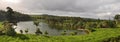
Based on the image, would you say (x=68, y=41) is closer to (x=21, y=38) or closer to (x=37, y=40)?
(x=37, y=40)

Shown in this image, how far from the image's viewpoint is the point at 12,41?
11438 cm

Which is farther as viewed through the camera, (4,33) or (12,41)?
(4,33)

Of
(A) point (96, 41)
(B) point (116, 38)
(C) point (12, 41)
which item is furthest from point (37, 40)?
(B) point (116, 38)

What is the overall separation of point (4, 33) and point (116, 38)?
225 feet

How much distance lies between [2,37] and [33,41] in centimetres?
2135

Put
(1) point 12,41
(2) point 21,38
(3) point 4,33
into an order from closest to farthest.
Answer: (1) point 12,41 < (2) point 21,38 < (3) point 4,33

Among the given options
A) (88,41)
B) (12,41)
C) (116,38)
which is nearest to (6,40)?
(12,41)

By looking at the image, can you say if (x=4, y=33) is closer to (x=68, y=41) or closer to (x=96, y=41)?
(x=68, y=41)

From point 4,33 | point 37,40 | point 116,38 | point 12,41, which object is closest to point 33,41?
point 37,40

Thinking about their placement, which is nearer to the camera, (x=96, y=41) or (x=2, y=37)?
(x=96, y=41)

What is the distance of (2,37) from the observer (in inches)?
4882

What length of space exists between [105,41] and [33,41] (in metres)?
39.6

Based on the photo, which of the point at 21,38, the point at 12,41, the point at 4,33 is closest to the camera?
the point at 12,41

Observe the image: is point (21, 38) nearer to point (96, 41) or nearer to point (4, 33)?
point (4, 33)
